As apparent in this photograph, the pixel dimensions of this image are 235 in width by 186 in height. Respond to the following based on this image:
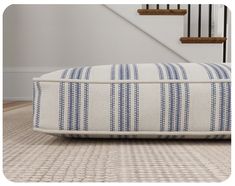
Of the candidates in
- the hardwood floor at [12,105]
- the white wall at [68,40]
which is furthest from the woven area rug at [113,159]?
the white wall at [68,40]

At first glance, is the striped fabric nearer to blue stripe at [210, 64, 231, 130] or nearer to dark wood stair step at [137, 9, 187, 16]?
blue stripe at [210, 64, 231, 130]

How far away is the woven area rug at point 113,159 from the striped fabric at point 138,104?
40 mm

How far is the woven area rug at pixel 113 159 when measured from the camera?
2.01ft

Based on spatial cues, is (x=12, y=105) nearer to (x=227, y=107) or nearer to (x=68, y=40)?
(x=68, y=40)

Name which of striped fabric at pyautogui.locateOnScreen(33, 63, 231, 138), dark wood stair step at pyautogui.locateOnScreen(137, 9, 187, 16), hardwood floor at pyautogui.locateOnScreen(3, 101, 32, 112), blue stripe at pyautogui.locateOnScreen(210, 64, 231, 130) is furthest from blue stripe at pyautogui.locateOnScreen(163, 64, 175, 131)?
dark wood stair step at pyautogui.locateOnScreen(137, 9, 187, 16)

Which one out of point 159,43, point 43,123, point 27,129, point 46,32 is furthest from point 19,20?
point 43,123

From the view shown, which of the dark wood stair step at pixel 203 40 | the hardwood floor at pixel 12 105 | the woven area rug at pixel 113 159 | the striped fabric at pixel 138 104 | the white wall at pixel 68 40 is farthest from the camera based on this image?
the white wall at pixel 68 40

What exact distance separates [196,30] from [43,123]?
1.94 m

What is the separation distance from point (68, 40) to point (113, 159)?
184cm

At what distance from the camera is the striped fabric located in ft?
2.83

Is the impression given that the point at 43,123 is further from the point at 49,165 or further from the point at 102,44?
the point at 102,44

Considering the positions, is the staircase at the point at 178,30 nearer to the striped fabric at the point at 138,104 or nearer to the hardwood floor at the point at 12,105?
the hardwood floor at the point at 12,105

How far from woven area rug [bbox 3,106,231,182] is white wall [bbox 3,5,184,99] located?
4.98ft

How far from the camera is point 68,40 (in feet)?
8.19
